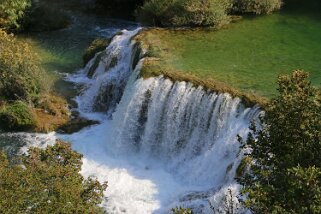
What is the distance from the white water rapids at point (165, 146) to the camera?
1719 centimetres

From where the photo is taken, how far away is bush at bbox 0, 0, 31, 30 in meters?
29.4

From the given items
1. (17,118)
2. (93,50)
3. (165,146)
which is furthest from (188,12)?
(17,118)

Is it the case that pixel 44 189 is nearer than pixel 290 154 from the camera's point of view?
No

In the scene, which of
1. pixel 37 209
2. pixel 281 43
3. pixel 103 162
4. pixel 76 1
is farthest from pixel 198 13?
pixel 37 209

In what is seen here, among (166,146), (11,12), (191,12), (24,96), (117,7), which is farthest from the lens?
(117,7)

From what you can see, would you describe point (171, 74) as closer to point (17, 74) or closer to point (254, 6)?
point (17, 74)

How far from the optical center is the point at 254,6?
2802 centimetres

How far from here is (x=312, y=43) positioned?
24.1 metres

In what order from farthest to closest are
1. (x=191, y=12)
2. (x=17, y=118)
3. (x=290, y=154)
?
(x=191, y=12) → (x=17, y=118) → (x=290, y=154)

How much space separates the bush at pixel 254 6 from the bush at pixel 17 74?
11447 mm

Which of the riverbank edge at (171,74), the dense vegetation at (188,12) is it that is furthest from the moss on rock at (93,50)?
the riverbank edge at (171,74)

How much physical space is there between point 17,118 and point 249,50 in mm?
10252

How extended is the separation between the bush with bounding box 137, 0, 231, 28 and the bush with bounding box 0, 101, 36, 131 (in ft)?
28.4

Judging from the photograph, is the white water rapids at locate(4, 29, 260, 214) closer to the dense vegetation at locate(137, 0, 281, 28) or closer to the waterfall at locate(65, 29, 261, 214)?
the waterfall at locate(65, 29, 261, 214)
